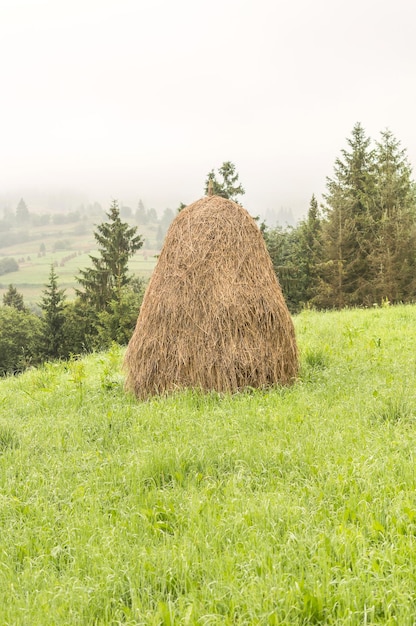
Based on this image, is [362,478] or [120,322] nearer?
[362,478]

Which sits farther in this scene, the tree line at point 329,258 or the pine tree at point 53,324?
the pine tree at point 53,324

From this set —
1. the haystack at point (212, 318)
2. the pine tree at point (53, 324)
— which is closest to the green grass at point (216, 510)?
the haystack at point (212, 318)

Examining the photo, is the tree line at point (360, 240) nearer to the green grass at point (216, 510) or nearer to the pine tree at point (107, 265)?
the pine tree at point (107, 265)

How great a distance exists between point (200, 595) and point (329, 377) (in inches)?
182

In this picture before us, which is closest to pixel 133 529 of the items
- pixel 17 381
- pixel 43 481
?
pixel 43 481

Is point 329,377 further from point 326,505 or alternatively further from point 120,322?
point 120,322

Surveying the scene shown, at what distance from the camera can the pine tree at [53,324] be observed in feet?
126

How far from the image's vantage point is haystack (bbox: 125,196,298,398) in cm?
639

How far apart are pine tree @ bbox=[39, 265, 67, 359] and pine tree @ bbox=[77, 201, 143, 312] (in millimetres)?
2091

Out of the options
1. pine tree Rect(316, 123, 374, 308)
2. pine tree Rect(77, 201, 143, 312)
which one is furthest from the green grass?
pine tree Rect(77, 201, 143, 312)

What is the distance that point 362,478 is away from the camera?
3641 millimetres

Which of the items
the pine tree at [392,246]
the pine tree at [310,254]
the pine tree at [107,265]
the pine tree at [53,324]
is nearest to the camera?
the pine tree at [392,246]

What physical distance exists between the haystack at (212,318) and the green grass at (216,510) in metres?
0.43

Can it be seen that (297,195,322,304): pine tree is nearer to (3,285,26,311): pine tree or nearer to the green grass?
the green grass
